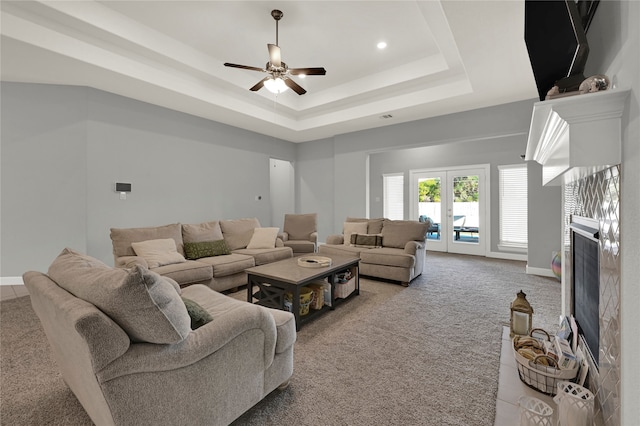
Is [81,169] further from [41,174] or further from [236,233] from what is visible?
[236,233]

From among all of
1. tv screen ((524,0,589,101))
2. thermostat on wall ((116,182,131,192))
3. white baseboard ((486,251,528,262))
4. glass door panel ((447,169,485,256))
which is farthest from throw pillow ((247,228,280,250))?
white baseboard ((486,251,528,262))

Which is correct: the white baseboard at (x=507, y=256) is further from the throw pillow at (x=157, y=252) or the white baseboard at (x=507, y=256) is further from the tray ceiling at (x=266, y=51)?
the throw pillow at (x=157, y=252)

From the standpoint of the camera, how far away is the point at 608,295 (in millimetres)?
1203

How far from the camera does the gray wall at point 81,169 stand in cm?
390

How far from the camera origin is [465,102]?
15.1ft

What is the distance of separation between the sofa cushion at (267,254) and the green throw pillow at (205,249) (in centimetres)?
29

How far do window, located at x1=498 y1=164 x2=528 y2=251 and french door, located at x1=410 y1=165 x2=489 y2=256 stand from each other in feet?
1.09

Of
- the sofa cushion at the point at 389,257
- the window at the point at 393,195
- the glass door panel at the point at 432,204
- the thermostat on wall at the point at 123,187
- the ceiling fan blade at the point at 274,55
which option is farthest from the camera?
the window at the point at 393,195

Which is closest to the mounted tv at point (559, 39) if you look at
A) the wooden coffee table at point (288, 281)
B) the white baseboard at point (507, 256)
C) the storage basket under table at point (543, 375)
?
the storage basket under table at point (543, 375)

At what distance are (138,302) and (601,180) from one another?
2.08m

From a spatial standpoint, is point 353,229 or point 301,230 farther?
point 301,230

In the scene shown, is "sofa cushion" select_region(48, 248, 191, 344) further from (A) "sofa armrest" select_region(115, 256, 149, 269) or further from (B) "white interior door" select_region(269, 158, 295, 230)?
(B) "white interior door" select_region(269, 158, 295, 230)

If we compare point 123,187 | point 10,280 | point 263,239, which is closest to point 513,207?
point 263,239

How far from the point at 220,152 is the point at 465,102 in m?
4.62
